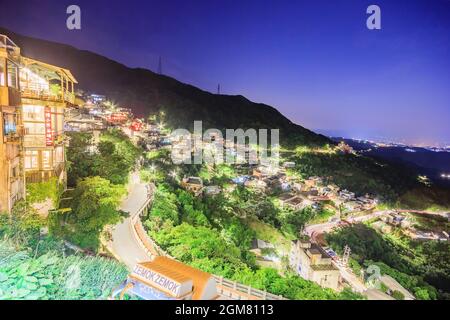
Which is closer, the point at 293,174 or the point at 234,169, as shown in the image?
the point at 234,169

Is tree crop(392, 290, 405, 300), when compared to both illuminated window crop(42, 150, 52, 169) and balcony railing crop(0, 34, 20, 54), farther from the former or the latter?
balcony railing crop(0, 34, 20, 54)

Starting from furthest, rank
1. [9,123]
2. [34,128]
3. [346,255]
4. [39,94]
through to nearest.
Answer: [346,255] → [34,128] → [39,94] → [9,123]

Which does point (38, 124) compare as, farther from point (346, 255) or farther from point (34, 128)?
point (346, 255)

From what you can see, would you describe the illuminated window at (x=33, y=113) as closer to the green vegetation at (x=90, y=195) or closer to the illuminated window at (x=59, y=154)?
the illuminated window at (x=59, y=154)

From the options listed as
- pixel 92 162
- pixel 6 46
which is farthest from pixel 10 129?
pixel 92 162

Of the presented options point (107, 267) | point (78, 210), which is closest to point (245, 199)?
point (78, 210)
